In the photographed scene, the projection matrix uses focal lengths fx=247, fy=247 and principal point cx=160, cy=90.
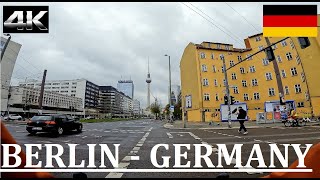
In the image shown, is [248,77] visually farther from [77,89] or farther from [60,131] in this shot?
[77,89]

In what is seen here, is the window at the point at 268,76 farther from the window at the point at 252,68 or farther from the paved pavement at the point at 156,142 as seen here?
the paved pavement at the point at 156,142

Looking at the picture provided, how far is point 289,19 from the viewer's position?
2.17 meters

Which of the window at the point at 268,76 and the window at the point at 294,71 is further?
the window at the point at 268,76

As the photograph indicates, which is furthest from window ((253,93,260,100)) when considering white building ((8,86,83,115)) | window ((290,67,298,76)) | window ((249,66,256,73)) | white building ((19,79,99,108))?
white building ((19,79,99,108))

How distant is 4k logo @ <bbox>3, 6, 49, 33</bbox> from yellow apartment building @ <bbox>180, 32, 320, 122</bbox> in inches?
1740

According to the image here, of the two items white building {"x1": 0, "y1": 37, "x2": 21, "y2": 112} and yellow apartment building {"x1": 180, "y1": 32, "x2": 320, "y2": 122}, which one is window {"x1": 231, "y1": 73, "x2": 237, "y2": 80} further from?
white building {"x1": 0, "y1": 37, "x2": 21, "y2": 112}

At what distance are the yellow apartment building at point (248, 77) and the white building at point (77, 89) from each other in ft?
159

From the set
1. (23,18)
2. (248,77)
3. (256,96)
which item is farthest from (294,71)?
A: (23,18)

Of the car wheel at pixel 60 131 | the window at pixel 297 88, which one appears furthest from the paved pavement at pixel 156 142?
the window at pixel 297 88

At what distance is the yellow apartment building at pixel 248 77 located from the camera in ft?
150

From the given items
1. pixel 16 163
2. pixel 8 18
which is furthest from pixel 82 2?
pixel 16 163

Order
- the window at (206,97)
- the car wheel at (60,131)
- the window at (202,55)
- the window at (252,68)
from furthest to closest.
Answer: the window at (252,68)
the window at (202,55)
the window at (206,97)
the car wheel at (60,131)

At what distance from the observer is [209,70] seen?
55.2 m

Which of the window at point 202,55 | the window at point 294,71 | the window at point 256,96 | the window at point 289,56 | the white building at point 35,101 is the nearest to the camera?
the window at point 294,71
